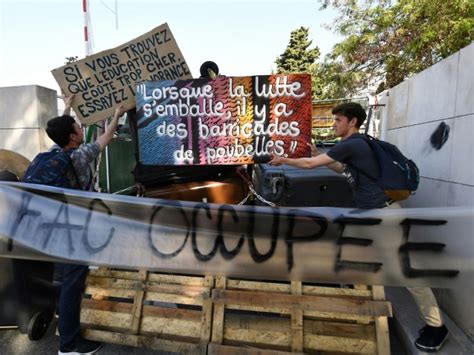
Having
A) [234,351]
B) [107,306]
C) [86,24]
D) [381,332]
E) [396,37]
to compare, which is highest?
[396,37]

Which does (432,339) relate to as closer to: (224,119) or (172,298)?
(172,298)

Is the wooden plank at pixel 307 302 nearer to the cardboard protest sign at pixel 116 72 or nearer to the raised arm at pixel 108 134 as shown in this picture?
the raised arm at pixel 108 134

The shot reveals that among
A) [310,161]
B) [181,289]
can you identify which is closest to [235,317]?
[181,289]

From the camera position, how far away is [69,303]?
2770 mm

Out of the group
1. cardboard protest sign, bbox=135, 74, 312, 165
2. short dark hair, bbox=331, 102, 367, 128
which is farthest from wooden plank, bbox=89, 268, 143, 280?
short dark hair, bbox=331, 102, 367, 128

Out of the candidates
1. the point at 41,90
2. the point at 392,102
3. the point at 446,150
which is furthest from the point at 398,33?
the point at 41,90

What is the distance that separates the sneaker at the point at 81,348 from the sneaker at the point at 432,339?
243 centimetres

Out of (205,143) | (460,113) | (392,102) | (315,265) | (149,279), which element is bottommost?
(149,279)

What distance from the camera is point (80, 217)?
8.91 ft

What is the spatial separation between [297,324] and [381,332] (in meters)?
0.57

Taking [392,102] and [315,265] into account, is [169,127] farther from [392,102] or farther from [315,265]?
[392,102]

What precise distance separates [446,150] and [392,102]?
250 centimetres

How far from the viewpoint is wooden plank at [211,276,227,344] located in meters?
2.71

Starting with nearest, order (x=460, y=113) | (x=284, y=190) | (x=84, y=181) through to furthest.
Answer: (x=84, y=181), (x=460, y=113), (x=284, y=190)
